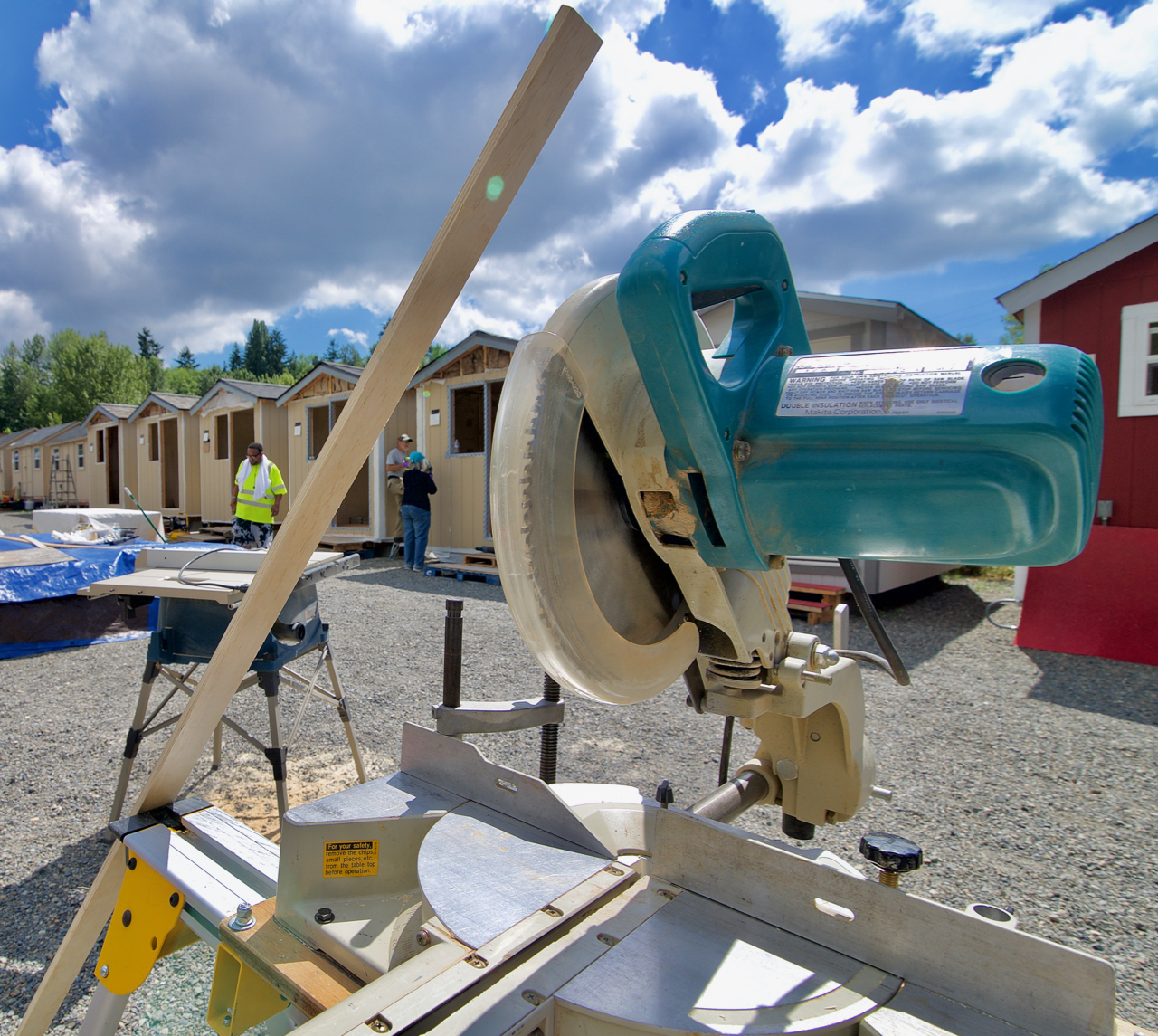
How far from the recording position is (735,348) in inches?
31.4

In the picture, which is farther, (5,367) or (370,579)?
(5,367)

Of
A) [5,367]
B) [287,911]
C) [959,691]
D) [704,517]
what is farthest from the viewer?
[5,367]

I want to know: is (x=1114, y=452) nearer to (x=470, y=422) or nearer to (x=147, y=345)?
(x=470, y=422)

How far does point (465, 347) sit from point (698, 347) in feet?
31.9

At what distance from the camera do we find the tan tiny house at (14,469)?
3117 cm

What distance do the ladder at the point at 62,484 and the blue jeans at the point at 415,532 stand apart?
2323 centimetres

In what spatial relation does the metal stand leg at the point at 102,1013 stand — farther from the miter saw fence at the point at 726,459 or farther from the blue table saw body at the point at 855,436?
the blue table saw body at the point at 855,436

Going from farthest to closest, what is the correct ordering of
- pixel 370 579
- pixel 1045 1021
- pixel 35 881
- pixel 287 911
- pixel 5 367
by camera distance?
pixel 5 367
pixel 370 579
pixel 35 881
pixel 287 911
pixel 1045 1021

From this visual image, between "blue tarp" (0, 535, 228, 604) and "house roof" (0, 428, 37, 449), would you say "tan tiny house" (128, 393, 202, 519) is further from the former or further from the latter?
"house roof" (0, 428, 37, 449)

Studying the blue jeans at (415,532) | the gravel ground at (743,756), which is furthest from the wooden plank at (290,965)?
the blue jeans at (415,532)

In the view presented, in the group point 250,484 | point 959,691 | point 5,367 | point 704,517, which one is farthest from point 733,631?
point 5,367

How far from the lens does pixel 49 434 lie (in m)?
28.3

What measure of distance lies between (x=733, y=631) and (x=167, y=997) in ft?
6.67

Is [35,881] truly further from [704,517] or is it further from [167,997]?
[704,517]
